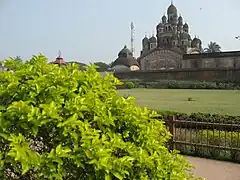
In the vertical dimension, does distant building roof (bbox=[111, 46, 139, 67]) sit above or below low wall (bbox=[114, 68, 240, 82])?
above

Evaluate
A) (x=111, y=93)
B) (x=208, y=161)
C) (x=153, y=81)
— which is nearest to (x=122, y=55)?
(x=153, y=81)

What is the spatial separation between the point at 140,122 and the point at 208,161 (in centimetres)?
426

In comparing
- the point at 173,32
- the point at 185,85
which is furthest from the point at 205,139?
the point at 173,32

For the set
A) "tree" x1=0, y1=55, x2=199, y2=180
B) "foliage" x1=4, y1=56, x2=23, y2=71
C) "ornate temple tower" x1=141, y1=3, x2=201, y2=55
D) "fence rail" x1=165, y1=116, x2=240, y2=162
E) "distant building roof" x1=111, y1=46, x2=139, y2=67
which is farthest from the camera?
"ornate temple tower" x1=141, y1=3, x2=201, y2=55

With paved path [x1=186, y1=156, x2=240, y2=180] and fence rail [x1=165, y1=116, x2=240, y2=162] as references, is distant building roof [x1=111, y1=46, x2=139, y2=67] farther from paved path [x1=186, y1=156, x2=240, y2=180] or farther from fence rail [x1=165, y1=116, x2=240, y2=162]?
paved path [x1=186, y1=156, x2=240, y2=180]

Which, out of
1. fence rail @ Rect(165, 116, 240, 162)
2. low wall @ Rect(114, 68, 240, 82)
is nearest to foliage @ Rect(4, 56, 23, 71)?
fence rail @ Rect(165, 116, 240, 162)

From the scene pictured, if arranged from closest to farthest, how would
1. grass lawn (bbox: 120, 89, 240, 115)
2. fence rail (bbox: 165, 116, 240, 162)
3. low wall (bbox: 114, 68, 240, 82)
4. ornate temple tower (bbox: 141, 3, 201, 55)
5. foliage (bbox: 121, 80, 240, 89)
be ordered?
fence rail (bbox: 165, 116, 240, 162) → grass lawn (bbox: 120, 89, 240, 115) → foliage (bbox: 121, 80, 240, 89) → low wall (bbox: 114, 68, 240, 82) → ornate temple tower (bbox: 141, 3, 201, 55)

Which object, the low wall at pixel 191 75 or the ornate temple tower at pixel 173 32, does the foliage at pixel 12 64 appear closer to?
the low wall at pixel 191 75

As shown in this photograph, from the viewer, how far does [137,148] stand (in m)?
1.52

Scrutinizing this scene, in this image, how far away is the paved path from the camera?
180 inches

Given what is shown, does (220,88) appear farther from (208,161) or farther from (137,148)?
(137,148)

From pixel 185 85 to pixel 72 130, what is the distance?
831 inches

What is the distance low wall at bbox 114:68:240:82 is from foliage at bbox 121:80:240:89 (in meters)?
0.87

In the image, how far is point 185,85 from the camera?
2194 cm
